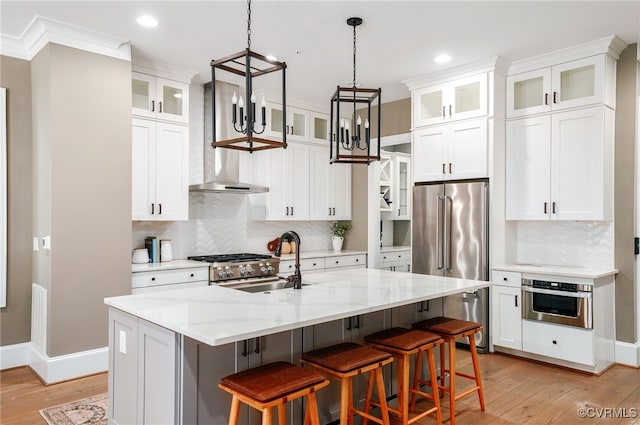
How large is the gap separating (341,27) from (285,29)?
1.54 ft

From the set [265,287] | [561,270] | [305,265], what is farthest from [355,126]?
[305,265]

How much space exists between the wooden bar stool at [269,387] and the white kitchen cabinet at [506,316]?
9.39 ft

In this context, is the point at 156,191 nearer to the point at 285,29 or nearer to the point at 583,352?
the point at 285,29

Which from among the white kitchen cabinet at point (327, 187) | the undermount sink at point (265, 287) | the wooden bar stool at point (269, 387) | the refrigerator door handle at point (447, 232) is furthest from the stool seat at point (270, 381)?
the white kitchen cabinet at point (327, 187)

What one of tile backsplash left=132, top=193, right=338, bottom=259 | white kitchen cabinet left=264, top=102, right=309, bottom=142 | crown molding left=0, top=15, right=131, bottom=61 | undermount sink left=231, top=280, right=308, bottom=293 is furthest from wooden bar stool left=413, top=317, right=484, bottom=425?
crown molding left=0, top=15, right=131, bottom=61

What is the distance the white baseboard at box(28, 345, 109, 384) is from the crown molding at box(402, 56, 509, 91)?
4.15m

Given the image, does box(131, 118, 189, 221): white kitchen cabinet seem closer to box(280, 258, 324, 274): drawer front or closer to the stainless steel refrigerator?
box(280, 258, 324, 274): drawer front

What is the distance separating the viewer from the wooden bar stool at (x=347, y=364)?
230 centimetres

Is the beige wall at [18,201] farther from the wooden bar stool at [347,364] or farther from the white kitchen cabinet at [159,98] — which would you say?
the wooden bar stool at [347,364]

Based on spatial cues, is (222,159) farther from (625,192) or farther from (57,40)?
(625,192)

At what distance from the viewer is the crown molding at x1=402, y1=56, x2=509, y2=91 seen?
4.48 metres

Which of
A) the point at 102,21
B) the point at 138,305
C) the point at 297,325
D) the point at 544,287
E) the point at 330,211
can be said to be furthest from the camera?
the point at 330,211

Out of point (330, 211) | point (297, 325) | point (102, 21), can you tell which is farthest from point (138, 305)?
point (330, 211)

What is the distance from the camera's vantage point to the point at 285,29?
3.78 meters
